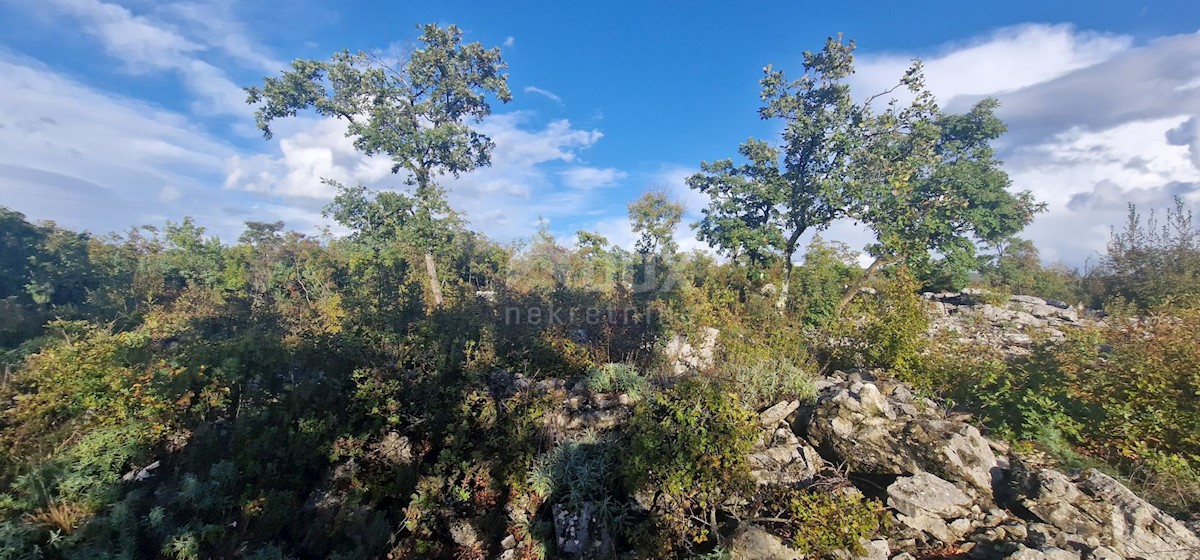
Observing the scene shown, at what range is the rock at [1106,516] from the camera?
11.0 feet

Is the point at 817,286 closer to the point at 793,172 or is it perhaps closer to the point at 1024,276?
the point at 793,172

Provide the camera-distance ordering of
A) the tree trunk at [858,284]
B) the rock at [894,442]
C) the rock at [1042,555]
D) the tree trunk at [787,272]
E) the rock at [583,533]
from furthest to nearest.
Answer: the tree trunk at [787,272] < the tree trunk at [858,284] < the rock at [894,442] < the rock at [583,533] < the rock at [1042,555]

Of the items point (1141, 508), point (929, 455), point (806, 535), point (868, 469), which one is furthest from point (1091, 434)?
point (806, 535)

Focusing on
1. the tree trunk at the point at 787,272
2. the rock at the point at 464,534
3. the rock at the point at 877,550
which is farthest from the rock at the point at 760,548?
the tree trunk at the point at 787,272

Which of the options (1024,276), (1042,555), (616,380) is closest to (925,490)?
(1042,555)

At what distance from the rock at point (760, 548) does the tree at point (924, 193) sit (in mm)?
6309

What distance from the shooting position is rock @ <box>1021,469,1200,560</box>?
11.0 ft

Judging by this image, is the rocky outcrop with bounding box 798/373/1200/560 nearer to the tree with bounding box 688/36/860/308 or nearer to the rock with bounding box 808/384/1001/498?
the rock with bounding box 808/384/1001/498

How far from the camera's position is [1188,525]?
143 inches

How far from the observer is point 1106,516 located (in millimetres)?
3574

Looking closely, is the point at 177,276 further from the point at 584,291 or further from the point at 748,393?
the point at 748,393

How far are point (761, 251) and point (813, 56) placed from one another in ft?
15.9

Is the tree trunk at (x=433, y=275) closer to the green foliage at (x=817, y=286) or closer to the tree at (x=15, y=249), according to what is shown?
the green foliage at (x=817, y=286)

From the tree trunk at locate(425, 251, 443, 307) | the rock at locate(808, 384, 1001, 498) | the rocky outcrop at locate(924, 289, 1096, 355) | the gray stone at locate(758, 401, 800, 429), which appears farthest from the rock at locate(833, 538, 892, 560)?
the tree trunk at locate(425, 251, 443, 307)
